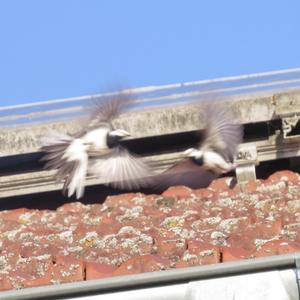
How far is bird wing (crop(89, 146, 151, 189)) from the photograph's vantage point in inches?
307

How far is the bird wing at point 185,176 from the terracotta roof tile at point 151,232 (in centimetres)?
11

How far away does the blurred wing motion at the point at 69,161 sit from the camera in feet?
25.0

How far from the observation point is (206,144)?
7.93m

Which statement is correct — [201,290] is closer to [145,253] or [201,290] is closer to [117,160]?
[145,253]

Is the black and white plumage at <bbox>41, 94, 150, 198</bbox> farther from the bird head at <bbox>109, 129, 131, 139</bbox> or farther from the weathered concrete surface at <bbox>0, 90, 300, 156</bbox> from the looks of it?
the weathered concrete surface at <bbox>0, 90, 300, 156</bbox>

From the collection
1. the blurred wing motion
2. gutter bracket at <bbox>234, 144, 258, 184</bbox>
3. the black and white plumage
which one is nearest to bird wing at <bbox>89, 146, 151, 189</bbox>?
the black and white plumage

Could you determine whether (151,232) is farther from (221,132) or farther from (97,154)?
(221,132)

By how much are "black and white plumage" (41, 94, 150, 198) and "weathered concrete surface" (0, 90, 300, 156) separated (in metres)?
0.20

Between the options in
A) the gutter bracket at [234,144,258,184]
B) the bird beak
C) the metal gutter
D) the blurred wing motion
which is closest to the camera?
the metal gutter

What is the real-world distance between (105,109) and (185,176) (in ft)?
2.15

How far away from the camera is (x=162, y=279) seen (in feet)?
15.6

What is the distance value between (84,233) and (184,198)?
36.1 inches

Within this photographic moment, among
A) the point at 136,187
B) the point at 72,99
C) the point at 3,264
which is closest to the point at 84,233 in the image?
the point at 3,264

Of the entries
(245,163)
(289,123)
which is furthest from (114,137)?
(289,123)
